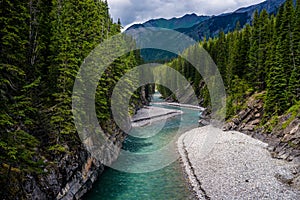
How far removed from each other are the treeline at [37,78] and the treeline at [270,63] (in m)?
24.5

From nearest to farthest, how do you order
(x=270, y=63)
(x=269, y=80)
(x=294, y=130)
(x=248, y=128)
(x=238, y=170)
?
(x=238, y=170)
(x=294, y=130)
(x=269, y=80)
(x=270, y=63)
(x=248, y=128)

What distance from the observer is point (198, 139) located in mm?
35812

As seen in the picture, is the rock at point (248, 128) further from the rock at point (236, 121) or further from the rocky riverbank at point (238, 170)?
the rocky riverbank at point (238, 170)

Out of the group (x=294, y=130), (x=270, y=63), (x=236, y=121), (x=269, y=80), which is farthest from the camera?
(x=236, y=121)

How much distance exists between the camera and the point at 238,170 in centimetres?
2255

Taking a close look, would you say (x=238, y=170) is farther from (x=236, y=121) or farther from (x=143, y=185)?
(x=236, y=121)

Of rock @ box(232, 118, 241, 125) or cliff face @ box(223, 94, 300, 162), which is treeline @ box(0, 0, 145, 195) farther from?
rock @ box(232, 118, 241, 125)

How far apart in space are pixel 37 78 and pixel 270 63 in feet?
111

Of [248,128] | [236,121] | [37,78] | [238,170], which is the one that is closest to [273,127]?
[248,128]

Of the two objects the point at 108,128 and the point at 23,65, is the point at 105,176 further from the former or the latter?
the point at 23,65

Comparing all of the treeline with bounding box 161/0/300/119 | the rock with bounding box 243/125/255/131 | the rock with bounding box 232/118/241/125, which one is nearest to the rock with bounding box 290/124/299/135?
the treeline with bounding box 161/0/300/119

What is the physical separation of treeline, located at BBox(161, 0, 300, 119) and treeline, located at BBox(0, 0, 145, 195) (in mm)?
24522

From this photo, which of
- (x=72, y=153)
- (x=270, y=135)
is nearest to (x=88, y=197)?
(x=72, y=153)

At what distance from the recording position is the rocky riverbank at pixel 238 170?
18266 mm
